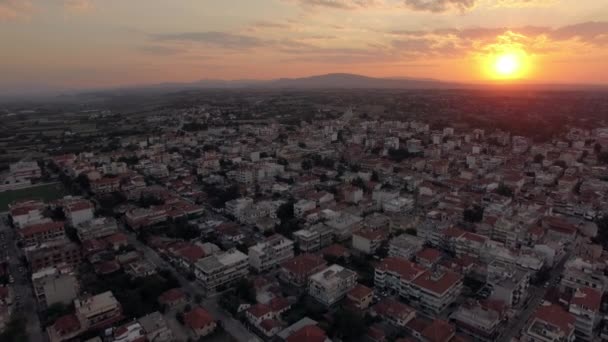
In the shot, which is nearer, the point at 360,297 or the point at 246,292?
the point at 360,297

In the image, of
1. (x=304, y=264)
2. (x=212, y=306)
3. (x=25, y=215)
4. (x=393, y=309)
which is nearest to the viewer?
(x=393, y=309)

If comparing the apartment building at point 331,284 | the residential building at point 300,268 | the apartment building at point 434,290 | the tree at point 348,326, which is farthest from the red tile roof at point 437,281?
the residential building at point 300,268

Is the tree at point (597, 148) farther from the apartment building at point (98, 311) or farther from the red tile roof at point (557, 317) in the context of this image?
the apartment building at point (98, 311)

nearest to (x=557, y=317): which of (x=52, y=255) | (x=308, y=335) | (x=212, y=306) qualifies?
(x=308, y=335)

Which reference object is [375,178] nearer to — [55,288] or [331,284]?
[331,284]

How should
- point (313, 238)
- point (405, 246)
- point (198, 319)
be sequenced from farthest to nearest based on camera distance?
point (313, 238) → point (405, 246) → point (198, 319)

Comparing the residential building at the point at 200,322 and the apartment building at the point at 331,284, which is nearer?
the residential building at the point at 200,322

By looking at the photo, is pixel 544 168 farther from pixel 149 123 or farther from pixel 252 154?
pixel 149 123

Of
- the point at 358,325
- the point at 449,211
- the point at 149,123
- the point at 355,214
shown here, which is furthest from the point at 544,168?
the point at 149,123
